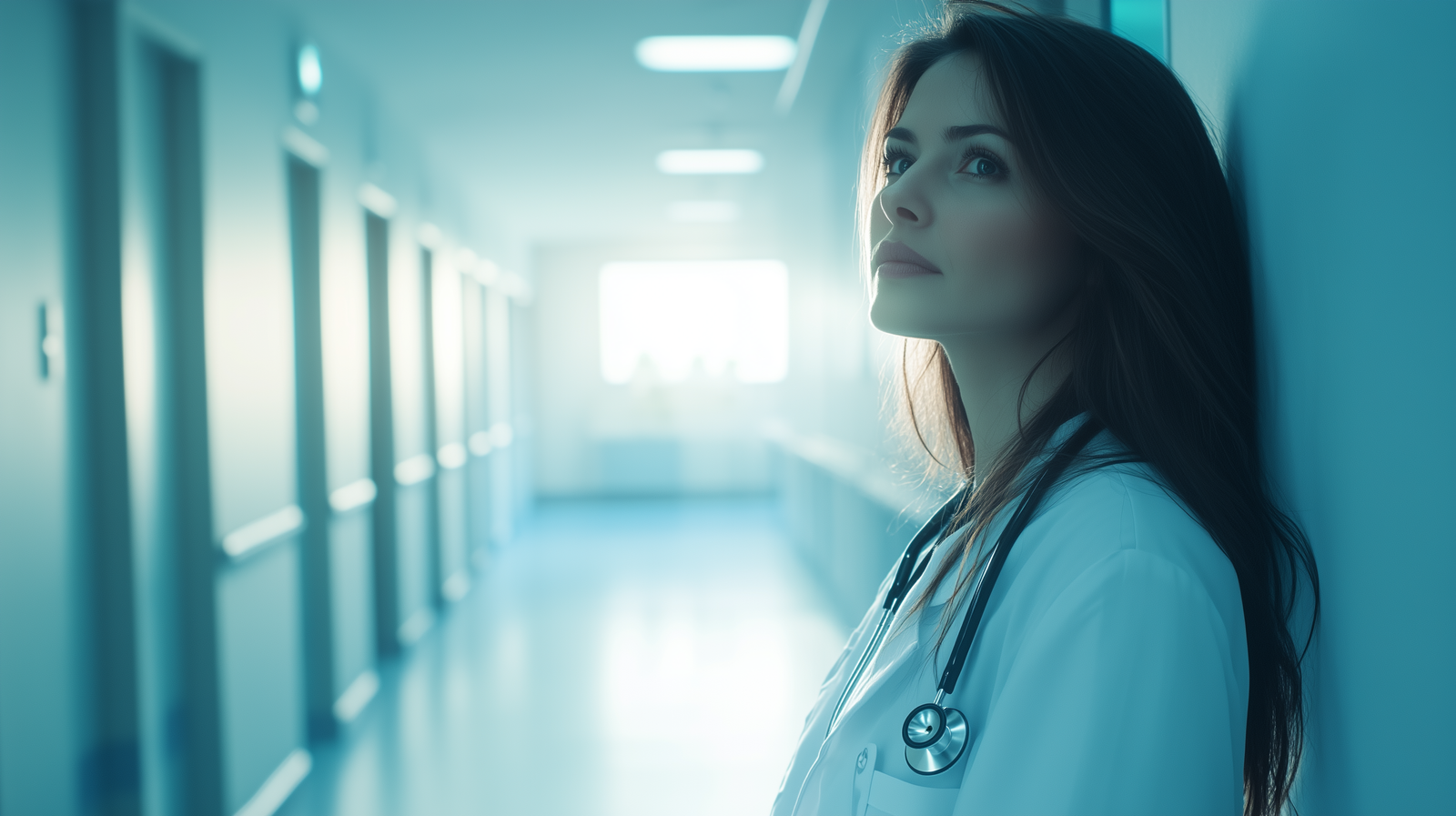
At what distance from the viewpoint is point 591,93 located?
516cm

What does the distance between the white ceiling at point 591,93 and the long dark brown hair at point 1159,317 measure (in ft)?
7.63

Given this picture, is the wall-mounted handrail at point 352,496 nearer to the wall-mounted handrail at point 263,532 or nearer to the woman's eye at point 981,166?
the wall-mounted handrail at point 263,532

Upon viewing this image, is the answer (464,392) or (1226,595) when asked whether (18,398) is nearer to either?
(1226,595)

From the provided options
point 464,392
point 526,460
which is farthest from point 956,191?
point 526,460

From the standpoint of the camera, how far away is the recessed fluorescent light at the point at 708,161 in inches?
270

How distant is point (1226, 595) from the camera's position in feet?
2.55

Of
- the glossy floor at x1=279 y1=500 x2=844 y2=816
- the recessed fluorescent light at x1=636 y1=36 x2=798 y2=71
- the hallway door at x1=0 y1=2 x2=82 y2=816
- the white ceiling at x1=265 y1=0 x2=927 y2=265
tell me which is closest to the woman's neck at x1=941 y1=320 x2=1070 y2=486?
the hallway door at x1=0 y1=2 x2=82 y2=816

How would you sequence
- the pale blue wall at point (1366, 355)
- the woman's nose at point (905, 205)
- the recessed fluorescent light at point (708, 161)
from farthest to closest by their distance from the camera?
1. the recessed fluorescent light at point (708, 161)
2. the woman's nose at point (905, 205)
3. the pale blue wall at point (1366, 355)

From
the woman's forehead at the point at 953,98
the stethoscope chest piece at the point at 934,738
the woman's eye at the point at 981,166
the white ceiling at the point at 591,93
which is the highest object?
the white ceiling at the point at 591,93

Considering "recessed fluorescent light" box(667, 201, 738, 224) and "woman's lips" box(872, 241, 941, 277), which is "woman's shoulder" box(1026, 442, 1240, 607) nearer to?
"woman's lips" box(872, 241, 941, 277)

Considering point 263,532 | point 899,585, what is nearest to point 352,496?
point 263,532

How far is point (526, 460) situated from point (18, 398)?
907cm

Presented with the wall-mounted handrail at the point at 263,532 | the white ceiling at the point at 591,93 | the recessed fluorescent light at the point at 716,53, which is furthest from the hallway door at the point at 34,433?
the recessed fluorescent light at the point at 716,53

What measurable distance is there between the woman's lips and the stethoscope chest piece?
485 millimetres
